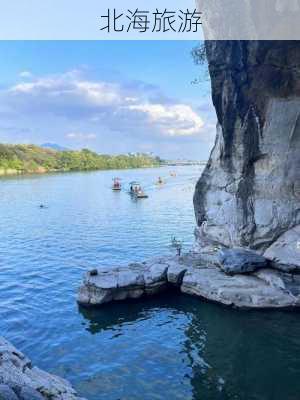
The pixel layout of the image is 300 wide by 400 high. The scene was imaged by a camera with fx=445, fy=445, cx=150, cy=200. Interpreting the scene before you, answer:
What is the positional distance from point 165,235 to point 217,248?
12.3 m

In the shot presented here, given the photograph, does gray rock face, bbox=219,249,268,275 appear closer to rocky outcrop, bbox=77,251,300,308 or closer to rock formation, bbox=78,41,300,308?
rock formation, bbox=78,41,300,308

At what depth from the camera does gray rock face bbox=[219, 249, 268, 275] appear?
21344 mm

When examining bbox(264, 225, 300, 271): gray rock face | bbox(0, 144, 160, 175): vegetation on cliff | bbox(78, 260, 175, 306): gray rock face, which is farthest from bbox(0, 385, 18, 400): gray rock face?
bbox(0, 144, 160, 175): vegetation on cliff

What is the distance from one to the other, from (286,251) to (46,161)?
475 ft

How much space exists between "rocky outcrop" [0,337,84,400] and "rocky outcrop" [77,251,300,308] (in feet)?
22.8

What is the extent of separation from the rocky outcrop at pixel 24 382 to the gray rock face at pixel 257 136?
1311cm

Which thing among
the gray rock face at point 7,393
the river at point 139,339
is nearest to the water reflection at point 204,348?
the river at point 139,339

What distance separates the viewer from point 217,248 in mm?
25469

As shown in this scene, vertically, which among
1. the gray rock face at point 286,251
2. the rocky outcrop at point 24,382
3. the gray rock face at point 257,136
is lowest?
the rocky outcrop at point 24,382

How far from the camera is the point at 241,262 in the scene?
70.2 ft

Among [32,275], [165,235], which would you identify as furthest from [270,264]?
[165,235]

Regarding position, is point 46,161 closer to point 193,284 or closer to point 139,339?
point 193,284

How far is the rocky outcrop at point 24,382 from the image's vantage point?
10.1 meters

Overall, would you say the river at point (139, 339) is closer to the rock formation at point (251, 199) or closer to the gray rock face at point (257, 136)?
the rock formation at point (251, 199)
